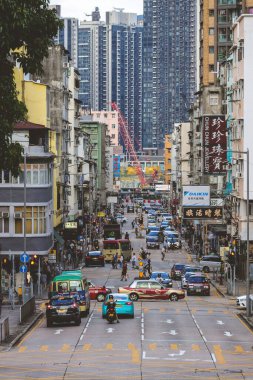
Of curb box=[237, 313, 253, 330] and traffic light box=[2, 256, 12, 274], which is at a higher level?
traffic light box=[2, 256, 12, 274]

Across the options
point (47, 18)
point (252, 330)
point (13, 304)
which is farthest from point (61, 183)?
point (47, 18)

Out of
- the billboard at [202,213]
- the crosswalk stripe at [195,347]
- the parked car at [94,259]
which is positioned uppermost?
the billboard at [202,213]

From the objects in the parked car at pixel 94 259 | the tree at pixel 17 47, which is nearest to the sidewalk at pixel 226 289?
the parked car at pixel 94 259

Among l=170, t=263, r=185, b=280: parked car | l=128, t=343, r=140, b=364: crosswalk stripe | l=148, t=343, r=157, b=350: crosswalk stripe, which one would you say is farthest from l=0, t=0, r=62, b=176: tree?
l=170, t=263, r=185, b=280: parked car

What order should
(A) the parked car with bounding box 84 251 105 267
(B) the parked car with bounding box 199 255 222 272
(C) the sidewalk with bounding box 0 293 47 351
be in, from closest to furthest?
(C) the sidewalk with bounding box 0 293 47 351 → (B) the parked car with bounding box 199 255 222 272 → (A) the parked car with bounding box 84 251 105 267

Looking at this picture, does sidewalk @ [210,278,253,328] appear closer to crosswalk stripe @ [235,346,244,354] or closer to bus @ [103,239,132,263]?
crosswalk stripe @ [235,346,244,354]

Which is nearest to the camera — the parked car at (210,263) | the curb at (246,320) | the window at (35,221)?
the curb at (246,320)

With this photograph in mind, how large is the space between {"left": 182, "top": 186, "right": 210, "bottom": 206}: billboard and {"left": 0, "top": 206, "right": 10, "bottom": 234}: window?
21.9 m

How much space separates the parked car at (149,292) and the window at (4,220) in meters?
11.8

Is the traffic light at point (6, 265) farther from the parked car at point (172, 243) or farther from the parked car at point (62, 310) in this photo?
the parked car at point (172, 243)

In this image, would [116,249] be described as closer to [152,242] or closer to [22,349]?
Result: [152,242]

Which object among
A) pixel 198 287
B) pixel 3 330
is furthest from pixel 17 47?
pixel 198 287

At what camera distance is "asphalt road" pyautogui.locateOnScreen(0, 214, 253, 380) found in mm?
34812

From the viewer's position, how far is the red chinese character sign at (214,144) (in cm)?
9619
